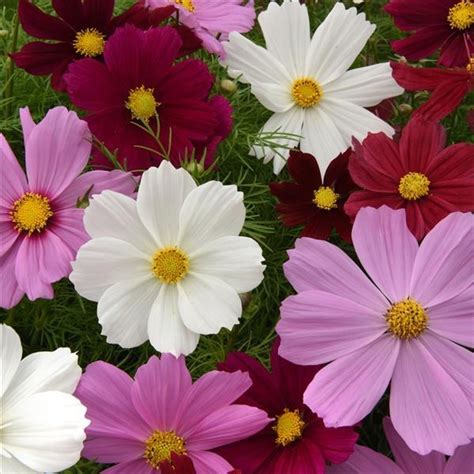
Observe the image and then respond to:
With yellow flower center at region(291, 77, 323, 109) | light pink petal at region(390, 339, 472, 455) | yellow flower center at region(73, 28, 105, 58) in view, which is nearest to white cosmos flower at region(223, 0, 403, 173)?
yellow flower center at region(291, 77, 323, 109)

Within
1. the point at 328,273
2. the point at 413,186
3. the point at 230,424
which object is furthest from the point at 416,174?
the point at 230,424

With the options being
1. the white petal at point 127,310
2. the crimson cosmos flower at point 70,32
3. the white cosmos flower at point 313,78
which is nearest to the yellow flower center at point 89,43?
the crimson cosmos flower at point 70,32

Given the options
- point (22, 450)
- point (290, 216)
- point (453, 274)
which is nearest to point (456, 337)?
point (453, 274)

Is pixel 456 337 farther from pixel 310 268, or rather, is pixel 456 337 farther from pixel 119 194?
pixel 119 194

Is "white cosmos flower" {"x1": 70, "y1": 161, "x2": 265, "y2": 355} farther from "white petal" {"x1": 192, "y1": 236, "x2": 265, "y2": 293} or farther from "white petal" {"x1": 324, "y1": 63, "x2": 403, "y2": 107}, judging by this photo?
"white petal" {"x1": 324, "y1": 63, "x2": 403, "y2": 107}

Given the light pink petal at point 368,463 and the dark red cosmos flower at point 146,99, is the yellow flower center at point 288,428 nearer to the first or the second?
the light pink petal at point 368,463

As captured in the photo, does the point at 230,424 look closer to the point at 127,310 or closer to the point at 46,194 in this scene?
the point at 127,310
